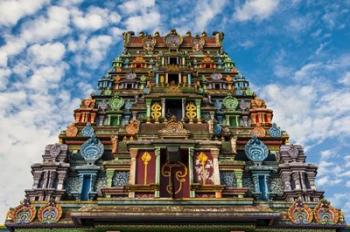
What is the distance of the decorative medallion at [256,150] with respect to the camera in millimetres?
22438

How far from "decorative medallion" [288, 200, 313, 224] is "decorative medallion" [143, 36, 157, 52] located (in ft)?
71.9

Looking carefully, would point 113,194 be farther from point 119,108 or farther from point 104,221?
point 119,108

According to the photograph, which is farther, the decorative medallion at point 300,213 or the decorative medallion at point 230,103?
the decorative medallion at point 230,103

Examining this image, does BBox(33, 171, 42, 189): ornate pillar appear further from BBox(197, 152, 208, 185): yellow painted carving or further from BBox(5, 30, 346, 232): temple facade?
BBox(197, 152, 208, 185): yellow painted carving

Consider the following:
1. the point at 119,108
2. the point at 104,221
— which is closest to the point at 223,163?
the point at 104,221

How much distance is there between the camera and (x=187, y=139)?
19.5 meters

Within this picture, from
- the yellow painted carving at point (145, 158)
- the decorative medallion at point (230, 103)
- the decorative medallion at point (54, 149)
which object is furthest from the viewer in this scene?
the decorative medallion at point (230, 103)

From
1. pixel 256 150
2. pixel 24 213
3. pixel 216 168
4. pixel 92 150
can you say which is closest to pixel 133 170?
pixel 216 168

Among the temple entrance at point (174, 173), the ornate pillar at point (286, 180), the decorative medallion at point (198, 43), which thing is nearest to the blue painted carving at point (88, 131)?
the temple entrance at point (174, 173)

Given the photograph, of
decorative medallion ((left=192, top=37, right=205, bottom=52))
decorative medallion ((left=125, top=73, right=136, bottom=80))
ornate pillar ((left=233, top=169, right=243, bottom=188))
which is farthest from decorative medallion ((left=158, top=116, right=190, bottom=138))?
decorative medallion ((left=192, top=37, right=205, bottom=52))

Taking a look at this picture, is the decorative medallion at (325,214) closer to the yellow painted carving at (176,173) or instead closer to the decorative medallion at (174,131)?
the yellow painted carving at (176,173)

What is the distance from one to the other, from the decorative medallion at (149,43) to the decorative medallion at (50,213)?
21060 mm

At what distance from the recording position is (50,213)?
57.4ft

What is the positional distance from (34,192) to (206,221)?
9684 millimetres
